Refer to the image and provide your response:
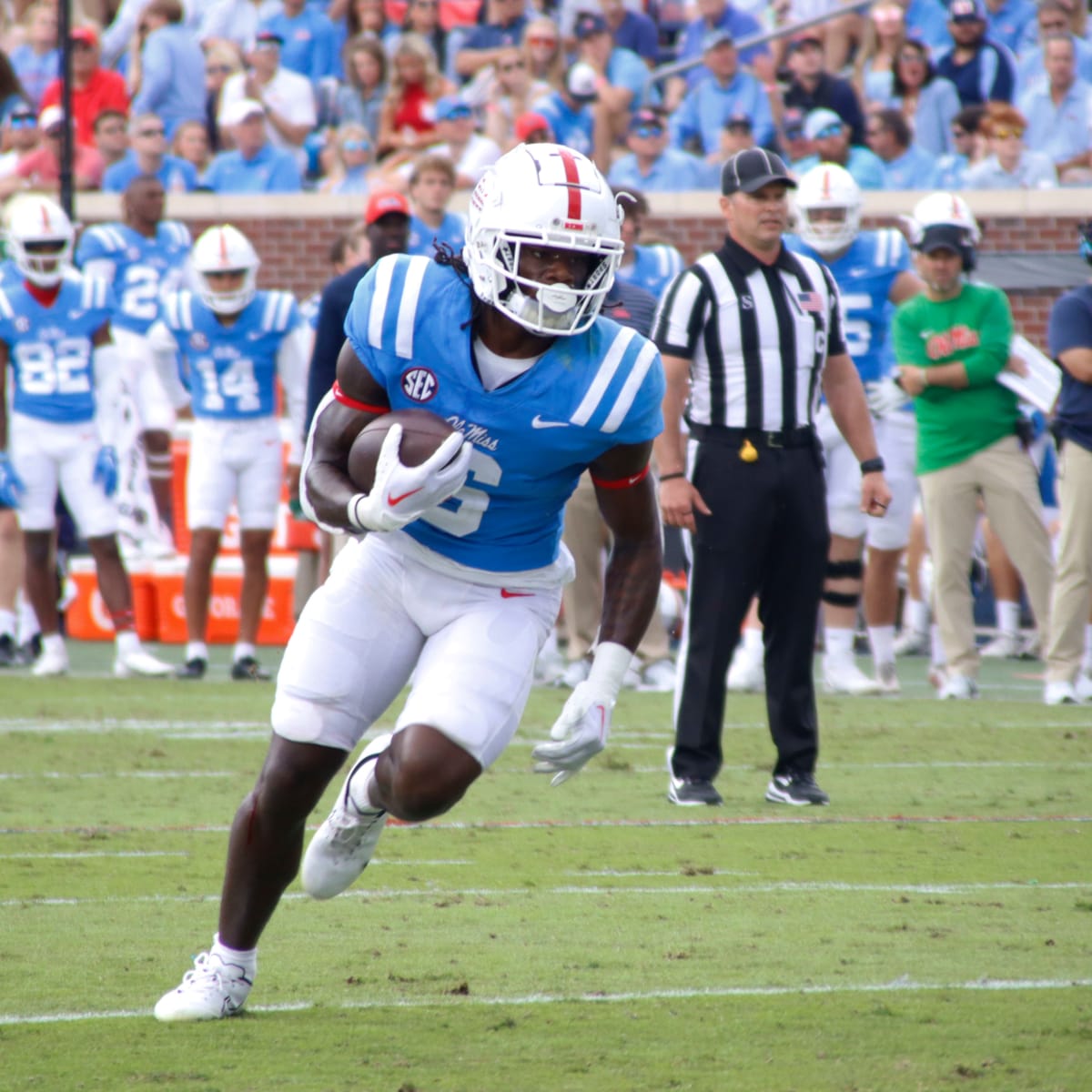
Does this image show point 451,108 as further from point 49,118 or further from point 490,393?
point 490,393

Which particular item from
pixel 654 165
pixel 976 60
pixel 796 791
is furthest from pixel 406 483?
pixel 976 60

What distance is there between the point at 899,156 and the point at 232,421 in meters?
5.86

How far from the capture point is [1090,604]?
338 inches

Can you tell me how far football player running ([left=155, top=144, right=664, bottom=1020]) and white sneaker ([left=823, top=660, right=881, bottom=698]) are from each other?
535 centimetres

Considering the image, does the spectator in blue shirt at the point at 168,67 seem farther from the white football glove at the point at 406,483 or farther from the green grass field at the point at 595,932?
the white football glove at the point at 406,483

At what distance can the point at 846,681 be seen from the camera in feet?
30.5

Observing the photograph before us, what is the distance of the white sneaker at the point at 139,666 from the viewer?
32.7 ft

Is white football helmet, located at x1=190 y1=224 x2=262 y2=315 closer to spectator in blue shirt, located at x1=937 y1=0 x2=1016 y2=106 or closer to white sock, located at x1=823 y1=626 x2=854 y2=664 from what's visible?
white sock, located at x1=823 y1=626 x2=854 y2=664

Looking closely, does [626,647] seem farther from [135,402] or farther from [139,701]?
[135,402]

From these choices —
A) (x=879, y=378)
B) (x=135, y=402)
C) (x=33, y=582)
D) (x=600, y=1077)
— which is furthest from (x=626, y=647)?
(x=135, y=402)

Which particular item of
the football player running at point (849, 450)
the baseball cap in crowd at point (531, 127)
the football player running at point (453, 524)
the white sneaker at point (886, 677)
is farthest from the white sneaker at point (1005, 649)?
the football player running at point (453, 524)

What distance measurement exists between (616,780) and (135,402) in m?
6.12

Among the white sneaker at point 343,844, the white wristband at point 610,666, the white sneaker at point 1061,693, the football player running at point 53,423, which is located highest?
the white wristband at point 610,666

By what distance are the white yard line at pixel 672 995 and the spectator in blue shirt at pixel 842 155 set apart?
8.50 meters
